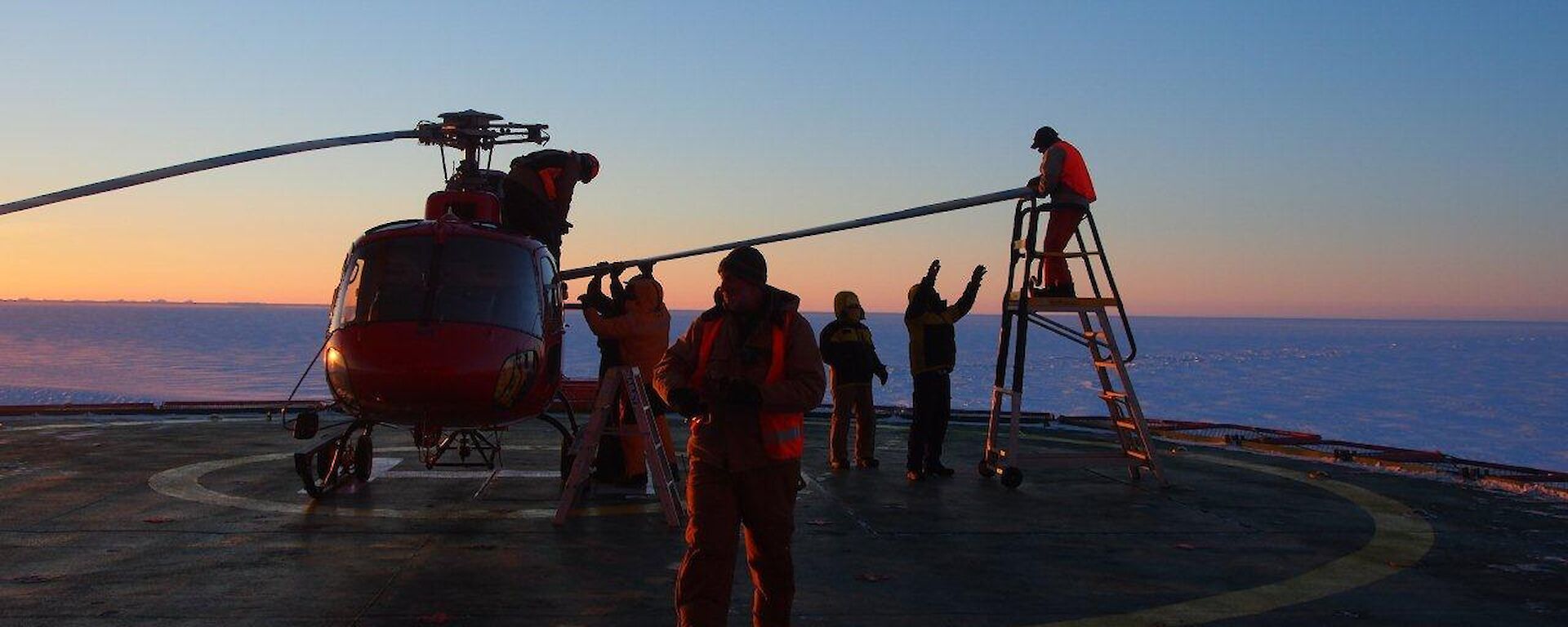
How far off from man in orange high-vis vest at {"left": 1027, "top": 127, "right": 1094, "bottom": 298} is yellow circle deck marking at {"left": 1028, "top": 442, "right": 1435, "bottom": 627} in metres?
3.41

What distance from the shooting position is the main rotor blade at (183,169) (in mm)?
8766

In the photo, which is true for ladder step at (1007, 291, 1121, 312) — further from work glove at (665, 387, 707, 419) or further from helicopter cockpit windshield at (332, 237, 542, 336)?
work glove at (665, 387, 707, 419)

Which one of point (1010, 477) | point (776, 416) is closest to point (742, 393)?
point (776, 416)

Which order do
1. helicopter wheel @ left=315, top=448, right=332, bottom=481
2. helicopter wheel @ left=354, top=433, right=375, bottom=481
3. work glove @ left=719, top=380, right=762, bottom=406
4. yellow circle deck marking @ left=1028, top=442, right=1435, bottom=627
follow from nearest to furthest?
work glove @ left=719, top=380, right=762, bottom=406 → yellow circle deck marking @ left=1028, top=442, right=1435, bottom=627 → helicopter wheel @ left=315, top=448, right=332, bottom=481 → helicopter wheel @ left=354, top=433, right=375, bottom=481

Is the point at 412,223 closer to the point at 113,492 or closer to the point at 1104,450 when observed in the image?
the point at 113,492

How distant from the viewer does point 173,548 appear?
8.00 metres

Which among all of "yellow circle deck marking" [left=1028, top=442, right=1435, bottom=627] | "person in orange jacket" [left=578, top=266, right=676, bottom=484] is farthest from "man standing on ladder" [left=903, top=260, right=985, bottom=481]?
"yellow circle deck marking" [left=1028, top=442, right=1435, bottom=627]

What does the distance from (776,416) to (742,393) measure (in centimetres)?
23

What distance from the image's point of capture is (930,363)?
1227 cm

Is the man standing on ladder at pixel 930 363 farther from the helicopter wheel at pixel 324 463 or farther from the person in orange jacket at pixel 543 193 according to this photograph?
the helicopter wheel at pixel 324 463

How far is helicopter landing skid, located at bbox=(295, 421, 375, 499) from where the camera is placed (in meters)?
10.0

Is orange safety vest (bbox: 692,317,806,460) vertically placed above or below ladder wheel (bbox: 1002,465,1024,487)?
above

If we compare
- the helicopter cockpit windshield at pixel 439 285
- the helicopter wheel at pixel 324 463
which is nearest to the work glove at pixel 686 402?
the helicopter cockpit windshield at pixel 439 285

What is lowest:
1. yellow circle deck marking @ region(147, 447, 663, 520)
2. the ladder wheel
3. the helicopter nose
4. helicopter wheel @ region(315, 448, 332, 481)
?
yellow circle deck marking @ region(147, 447, 663, 520)
